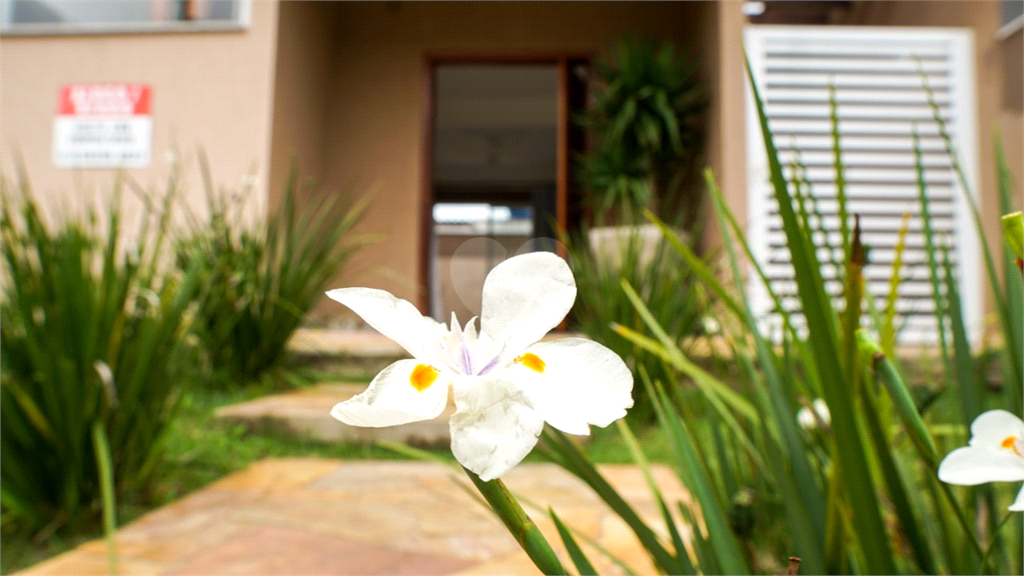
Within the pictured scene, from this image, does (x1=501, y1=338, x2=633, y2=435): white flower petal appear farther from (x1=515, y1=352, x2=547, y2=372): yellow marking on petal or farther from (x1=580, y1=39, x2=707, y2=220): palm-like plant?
(x1=580, y1=39, x2=707, y2=220): palm-like plant

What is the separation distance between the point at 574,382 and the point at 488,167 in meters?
13.2

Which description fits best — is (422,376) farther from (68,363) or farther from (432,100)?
(432,100)

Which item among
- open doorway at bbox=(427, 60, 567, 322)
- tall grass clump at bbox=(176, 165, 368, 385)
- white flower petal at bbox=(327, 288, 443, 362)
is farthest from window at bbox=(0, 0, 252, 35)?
white flower petal at bbox=(327, 288, 443, 362)

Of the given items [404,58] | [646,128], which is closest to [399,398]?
[646,128]

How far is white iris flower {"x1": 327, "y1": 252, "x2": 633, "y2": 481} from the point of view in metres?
0.20

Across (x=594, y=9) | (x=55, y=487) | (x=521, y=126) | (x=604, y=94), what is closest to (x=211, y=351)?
(x=55, y=487)

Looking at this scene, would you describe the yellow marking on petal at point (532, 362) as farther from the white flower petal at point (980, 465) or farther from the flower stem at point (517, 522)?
the white flower petal at point (980, 465)

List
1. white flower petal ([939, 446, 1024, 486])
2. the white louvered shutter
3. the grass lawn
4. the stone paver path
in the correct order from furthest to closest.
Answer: the white louvered shutter < the grass lawn < the stone paver path < white flower petal ([939, 446, 1024, 486])

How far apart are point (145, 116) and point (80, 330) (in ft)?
12.0

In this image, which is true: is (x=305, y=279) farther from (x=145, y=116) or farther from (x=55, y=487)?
(x=145, y=116)

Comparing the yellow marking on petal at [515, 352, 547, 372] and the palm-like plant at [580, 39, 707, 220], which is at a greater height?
the palm-like plant at [580, 39, 707, 220]

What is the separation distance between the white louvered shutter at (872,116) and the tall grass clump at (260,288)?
8.09 ft

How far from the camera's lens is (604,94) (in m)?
4.75

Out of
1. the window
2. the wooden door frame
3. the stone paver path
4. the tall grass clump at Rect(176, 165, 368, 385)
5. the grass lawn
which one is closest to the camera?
the stone paver path
